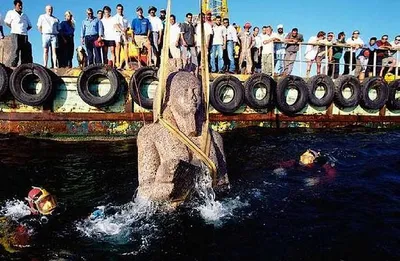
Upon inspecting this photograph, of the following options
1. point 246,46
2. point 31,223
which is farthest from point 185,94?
point 246,46

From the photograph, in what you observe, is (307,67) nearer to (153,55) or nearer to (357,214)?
(153,55)

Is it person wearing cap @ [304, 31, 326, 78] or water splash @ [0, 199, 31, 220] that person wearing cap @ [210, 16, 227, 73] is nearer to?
person wearing cap @ [304, 31, 326, 78]

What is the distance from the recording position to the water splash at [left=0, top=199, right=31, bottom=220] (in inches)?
233

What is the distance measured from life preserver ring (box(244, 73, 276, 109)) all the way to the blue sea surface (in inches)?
129

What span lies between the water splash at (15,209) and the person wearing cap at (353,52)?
12922 mm

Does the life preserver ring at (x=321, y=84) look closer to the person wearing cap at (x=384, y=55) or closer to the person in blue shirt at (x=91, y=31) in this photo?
the person wearing cap at (x=384, y=55)

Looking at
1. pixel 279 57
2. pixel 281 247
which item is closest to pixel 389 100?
pixel 279 57

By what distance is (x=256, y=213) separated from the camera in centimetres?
588

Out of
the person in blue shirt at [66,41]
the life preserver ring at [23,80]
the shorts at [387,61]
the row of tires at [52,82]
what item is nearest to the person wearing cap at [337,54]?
the shorts at [387,61]

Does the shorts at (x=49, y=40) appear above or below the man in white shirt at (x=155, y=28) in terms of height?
below

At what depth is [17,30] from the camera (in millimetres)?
11602

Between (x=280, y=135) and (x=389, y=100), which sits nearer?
(x=280, y=135)

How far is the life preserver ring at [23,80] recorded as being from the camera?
11719 millimetres

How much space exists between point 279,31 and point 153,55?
5.19 metres
